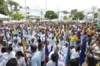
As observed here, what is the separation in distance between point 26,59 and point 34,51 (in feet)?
1.35

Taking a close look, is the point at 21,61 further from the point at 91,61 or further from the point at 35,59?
the point at 91,61

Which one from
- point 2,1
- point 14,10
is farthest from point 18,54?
point 14,10

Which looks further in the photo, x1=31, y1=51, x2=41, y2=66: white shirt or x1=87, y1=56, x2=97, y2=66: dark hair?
x1=31, y1=51, x2=41, y2=66: white shirt

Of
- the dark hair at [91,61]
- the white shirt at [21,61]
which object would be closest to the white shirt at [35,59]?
the white shirt at [21,61]

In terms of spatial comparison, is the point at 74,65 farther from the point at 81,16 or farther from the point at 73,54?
the point at 81,16

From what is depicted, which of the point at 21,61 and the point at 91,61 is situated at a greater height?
the point at 91,61

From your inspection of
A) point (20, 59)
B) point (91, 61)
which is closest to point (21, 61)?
point (20, 59)

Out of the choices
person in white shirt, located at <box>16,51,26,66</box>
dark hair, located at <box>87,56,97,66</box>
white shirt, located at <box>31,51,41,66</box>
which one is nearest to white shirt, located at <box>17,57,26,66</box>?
person in white shirt, located at <box>16,51,26,66</box>

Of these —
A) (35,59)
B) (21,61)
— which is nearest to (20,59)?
(21,61)

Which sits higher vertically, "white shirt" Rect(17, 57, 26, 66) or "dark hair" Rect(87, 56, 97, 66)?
"dark hair" Rect(87, 56, 97, 66)

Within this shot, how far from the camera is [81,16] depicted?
331 ft

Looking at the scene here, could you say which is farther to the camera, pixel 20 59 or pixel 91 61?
pixel 20 59

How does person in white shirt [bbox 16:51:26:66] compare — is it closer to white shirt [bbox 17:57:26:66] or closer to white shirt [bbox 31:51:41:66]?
white shirt [bbox 17:57:26:66]

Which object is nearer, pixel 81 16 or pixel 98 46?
pixel 98 46
